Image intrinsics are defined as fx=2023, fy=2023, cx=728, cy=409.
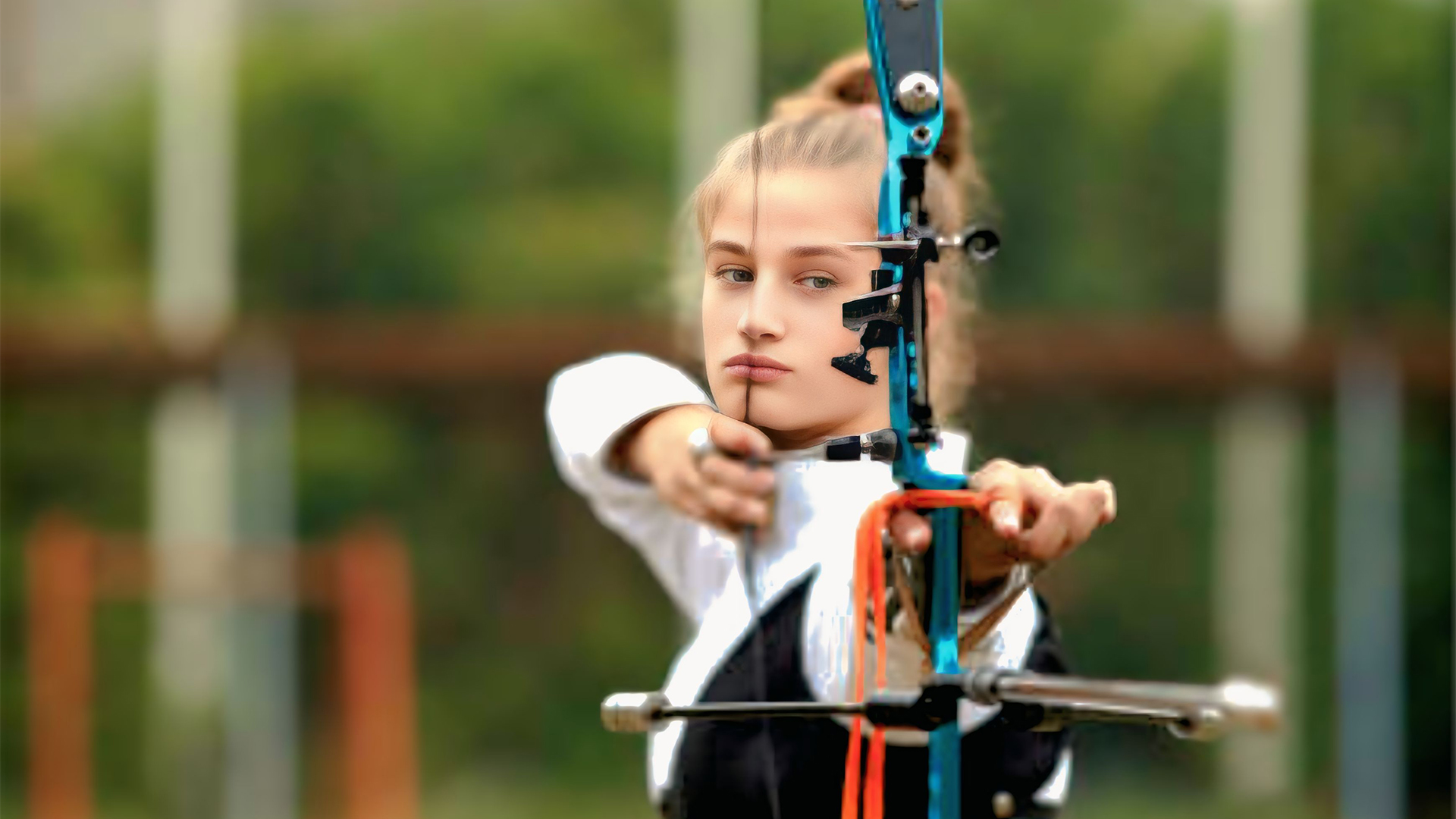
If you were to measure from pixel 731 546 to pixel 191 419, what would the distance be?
3835 millimetres

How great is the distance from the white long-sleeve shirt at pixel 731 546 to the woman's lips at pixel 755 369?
0.04 metres

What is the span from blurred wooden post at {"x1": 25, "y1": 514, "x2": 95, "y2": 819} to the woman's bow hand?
4.00 metres

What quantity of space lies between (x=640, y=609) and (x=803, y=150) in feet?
11.2

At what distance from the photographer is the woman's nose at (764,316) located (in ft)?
2.71

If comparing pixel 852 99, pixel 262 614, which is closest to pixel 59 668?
pixel 262 614

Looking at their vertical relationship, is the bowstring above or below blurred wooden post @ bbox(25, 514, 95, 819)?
above

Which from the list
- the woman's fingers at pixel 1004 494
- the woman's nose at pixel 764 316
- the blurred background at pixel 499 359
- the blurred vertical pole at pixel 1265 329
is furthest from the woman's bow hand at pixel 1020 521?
the blurred vertical pole at pixel 1265 329

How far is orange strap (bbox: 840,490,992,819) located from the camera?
0.76 metres

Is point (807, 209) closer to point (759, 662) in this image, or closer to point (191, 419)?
point (759, 662)

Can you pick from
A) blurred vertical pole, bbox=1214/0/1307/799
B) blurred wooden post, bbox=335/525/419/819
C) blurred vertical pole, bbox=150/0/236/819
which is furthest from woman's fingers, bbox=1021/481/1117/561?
blurred vertical pole, bbox=150/0/236/819

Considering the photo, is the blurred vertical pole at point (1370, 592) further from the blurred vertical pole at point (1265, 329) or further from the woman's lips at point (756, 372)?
the woman's lips at point (756, 372)

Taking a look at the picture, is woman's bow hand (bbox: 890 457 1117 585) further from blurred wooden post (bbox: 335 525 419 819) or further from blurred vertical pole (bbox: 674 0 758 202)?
blurred wooden post (bbox: 335 525 419 819)

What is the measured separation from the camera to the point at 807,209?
840 mm

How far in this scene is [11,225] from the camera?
4621mm
